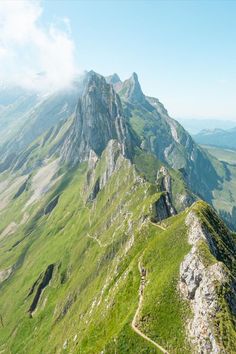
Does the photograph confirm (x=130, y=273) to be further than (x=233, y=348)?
Yes

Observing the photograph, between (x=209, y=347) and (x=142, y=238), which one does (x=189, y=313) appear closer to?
(x=209, y=347)

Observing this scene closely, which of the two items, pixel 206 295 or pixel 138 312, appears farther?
pixel 138 312

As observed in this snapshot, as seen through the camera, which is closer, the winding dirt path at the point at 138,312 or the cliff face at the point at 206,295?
the cliff face at the point at 206,295

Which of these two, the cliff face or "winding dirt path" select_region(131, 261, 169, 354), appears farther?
"winding dirt path" select_region(131, 261, 169, 354)

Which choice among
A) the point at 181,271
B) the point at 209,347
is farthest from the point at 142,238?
the point at 209,347

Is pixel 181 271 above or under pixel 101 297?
above

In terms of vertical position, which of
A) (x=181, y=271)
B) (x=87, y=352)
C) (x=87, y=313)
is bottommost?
(x=87, y=313)

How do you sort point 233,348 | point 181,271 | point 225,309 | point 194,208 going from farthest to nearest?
point 194,208 < point 181,271 < point 225,309 < point 233,348

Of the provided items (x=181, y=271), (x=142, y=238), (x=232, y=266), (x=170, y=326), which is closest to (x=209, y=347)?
(x=170, y=326)

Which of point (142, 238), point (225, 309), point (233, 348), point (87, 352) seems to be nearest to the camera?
point (233, 348)

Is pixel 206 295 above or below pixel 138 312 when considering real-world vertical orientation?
above
